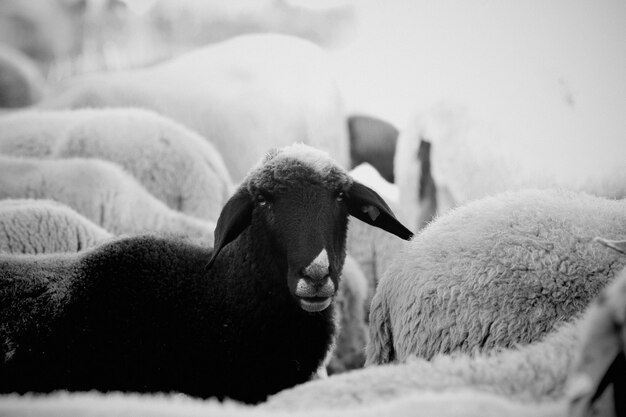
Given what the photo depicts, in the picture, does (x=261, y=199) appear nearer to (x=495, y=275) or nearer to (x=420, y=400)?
(x=495, y=275)

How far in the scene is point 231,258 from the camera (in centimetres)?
269

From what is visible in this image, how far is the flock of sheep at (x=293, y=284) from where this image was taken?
1474mm

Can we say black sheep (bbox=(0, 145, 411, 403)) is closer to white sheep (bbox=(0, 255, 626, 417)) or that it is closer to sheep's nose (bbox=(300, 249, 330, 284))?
sheep's nose (bbox=(300, 249, 330, 284))

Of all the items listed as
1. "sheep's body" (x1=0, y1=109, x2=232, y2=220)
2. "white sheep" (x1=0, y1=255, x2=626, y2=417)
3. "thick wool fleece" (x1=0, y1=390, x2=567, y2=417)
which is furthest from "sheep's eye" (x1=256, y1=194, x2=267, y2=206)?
"sheep's body" (x1=0, y1=109, x2=232, y2=220)

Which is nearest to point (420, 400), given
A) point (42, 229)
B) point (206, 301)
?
point (206, 301)

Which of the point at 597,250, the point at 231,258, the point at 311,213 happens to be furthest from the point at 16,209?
the point at 597,250

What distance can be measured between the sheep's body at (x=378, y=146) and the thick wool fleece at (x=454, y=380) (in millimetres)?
4779

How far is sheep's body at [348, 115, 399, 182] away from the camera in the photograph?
6.41 m

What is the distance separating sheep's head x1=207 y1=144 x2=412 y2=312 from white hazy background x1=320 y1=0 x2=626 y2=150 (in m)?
2.18

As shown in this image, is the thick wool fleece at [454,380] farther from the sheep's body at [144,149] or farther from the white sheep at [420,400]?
the sheep's body at [144,149]

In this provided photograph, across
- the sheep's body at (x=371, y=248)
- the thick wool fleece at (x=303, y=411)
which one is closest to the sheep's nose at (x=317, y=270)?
the thick wool fleece at (x=303, y=411)

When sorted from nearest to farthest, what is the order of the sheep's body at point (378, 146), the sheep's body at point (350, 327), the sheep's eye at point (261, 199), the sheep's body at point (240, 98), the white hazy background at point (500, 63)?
the sheep's eye at point (261, 199) → the sheep's body at point (350, 327) → the white hazy background at point (500, 63) → the sheep's body at point (240, 98) → the sheep's body at point (378, 146)

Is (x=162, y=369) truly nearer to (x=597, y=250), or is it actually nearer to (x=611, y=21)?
(x=597, y=250)

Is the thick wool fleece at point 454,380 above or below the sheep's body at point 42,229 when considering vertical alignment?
above
